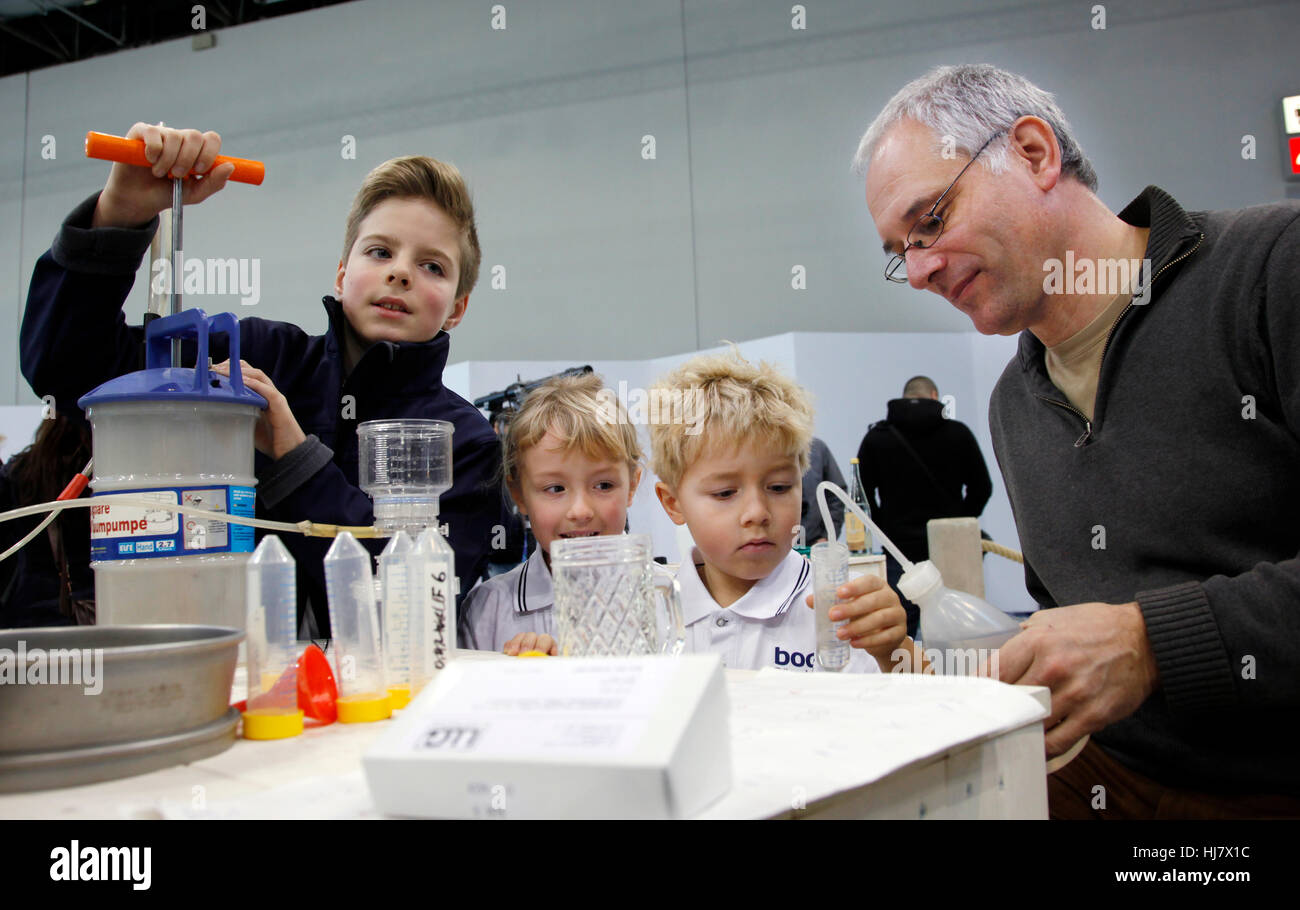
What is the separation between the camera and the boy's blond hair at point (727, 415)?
155 centimetres

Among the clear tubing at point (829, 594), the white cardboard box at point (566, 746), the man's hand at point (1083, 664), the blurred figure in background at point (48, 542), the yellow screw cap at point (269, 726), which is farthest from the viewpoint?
the blurred figure in background at point (48, 542)

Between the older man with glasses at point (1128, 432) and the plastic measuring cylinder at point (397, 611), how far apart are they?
0.58 metres

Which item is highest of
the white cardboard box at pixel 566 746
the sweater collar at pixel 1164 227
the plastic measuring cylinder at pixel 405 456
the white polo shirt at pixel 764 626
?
the sweater collar at pixel 1164 227

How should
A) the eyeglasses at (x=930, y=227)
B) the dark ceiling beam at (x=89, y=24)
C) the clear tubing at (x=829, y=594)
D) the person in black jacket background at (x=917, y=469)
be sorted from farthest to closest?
the dark ceiling beam at (x=89, y=24) → the person in black jacket background at (x=917, y=469) → the eyeglasses at (x=930, y=227) → the clear tubing at (x=829, y=594)

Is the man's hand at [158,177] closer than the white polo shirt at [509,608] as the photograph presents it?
Yes

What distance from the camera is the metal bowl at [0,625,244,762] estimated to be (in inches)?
20.9

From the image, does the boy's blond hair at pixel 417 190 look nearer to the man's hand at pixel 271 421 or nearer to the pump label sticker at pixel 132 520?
the man's hand at pixel 271 421

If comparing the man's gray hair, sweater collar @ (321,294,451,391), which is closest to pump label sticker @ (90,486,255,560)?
sweater collar @ (321,294,451,391)

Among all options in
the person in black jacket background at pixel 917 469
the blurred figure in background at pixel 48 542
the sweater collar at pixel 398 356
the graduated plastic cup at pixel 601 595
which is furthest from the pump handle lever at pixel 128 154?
the person in black jacket background at pixel 917 469

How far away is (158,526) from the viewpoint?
832 mm

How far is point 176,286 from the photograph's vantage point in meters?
1.06

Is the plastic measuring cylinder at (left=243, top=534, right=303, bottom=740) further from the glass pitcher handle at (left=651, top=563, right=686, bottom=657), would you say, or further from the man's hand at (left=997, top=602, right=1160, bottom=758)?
the man's hand at (left=997, top=602, right=1160, bottom=758)
